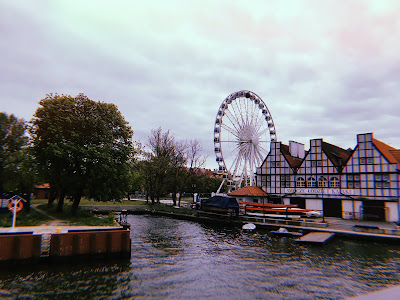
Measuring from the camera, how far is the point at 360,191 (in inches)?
1475

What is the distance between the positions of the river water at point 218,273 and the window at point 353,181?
1434 cm

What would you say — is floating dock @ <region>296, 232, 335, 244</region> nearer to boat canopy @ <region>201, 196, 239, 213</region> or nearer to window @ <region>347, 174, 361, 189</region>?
boat canopy @ <region>201, 196, 239, 213</region>

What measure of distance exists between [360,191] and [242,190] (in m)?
18.3

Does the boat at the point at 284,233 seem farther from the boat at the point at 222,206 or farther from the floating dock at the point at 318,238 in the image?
the boat at the point at 222,206

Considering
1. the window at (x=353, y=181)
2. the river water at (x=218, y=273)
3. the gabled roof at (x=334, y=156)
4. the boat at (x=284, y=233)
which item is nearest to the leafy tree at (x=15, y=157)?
the river water at (x=218, y=273)

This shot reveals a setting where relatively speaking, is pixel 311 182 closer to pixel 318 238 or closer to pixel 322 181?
pixel 322 181

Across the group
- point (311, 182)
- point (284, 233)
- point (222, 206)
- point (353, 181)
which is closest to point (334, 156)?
point (311, 182)

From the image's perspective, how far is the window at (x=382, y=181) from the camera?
35541mm

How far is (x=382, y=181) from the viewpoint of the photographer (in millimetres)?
35906

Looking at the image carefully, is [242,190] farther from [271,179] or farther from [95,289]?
[95,289]

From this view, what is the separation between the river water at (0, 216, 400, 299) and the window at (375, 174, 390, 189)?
524 inches

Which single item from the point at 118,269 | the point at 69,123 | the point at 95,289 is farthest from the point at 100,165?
the point at 95,289

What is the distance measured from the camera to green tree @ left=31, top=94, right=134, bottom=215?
27938mm

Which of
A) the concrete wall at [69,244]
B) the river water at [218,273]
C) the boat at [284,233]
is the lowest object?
the river water at [218,273]
